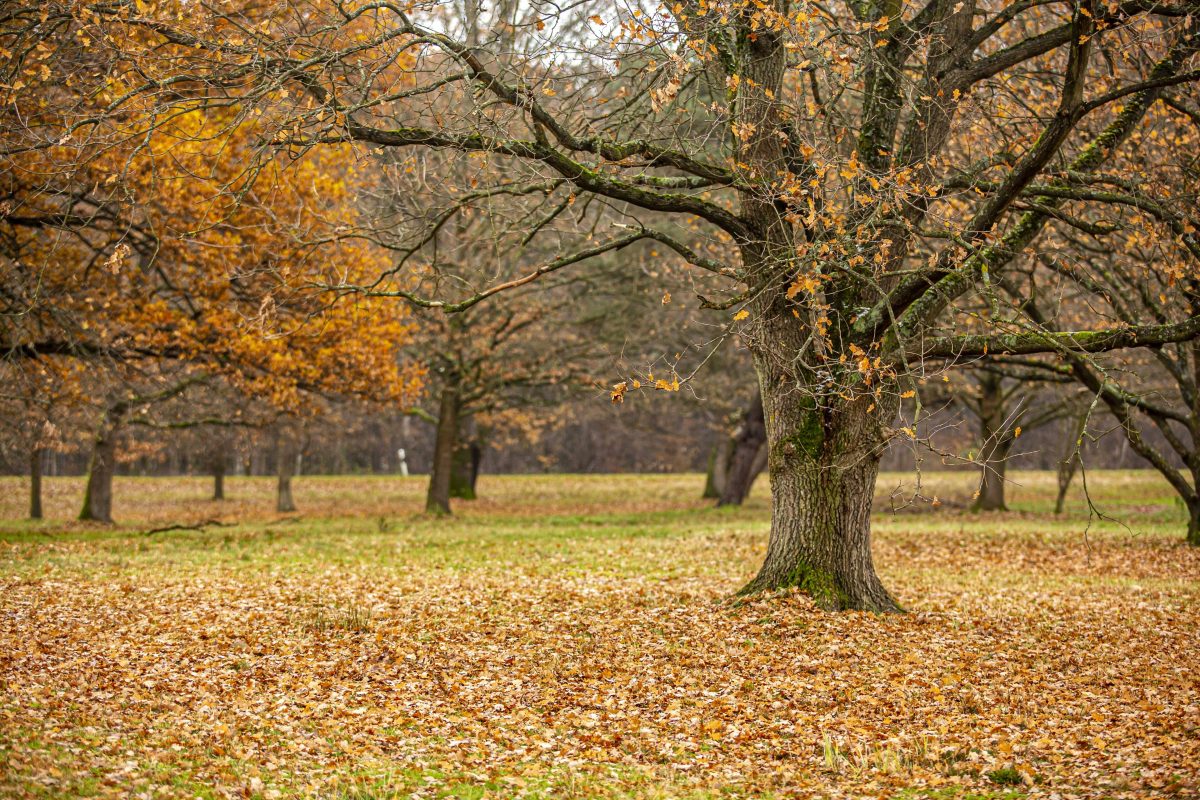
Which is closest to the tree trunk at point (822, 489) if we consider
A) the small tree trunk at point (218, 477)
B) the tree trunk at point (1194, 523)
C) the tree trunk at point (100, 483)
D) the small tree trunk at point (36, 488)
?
the tree trunk at point (1194, 523)

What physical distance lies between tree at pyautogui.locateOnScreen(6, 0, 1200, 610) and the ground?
1896mm

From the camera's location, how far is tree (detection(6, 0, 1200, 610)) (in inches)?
337

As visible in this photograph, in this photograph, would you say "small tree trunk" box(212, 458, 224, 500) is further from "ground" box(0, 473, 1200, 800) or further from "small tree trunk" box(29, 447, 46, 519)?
"ground" box(0, 473, 1200, 800)

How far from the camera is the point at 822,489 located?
10406mm

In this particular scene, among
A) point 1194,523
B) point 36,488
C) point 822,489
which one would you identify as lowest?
point 36,488

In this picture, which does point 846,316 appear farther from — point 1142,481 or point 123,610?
point 1142,481

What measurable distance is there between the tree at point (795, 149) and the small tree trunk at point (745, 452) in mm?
16010

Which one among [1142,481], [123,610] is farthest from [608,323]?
[1142,481]

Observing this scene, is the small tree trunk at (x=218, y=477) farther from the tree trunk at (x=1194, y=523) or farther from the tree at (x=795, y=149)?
the tree trunk at (x=1194, y=523)

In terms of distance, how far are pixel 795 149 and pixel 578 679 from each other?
5.68m

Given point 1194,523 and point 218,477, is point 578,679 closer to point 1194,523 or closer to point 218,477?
point 1194,523

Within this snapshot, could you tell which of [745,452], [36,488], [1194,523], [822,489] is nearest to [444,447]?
[745,452]

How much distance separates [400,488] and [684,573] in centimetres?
2961

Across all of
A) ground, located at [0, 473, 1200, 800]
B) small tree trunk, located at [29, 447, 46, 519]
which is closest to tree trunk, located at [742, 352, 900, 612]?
ground, located at [0, 473, 1200, 800]
